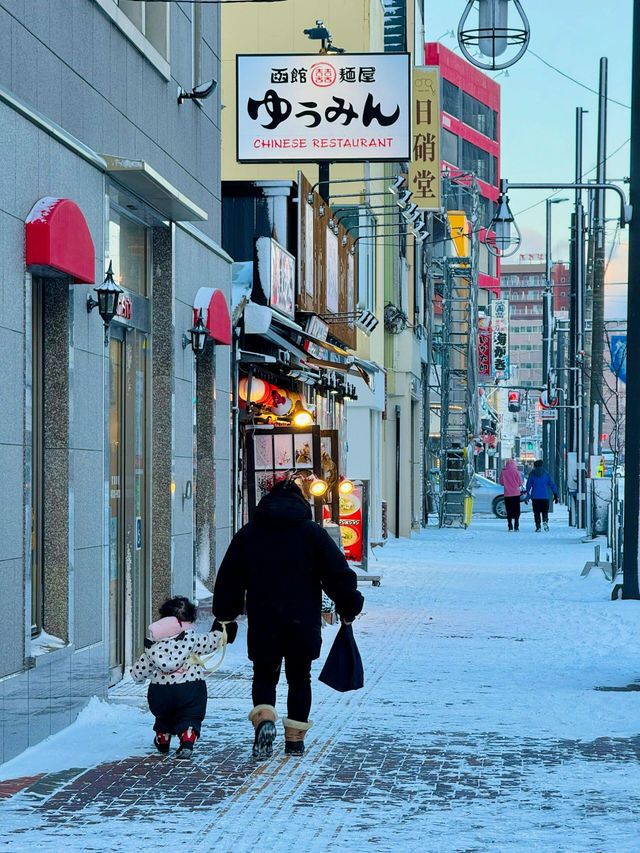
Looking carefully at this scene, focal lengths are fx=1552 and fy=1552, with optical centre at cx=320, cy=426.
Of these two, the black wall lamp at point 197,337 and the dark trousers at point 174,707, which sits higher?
the black wall lamp at point 197,337

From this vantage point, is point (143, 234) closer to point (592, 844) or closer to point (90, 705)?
point (90, 705)

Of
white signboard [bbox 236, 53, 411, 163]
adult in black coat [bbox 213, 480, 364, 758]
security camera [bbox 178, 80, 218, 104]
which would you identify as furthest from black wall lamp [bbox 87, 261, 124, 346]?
white signboard [bbox 236, 53, 411, 163]

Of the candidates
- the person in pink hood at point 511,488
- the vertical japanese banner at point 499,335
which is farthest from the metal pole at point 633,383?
the vertical japanese banner at point 499,335

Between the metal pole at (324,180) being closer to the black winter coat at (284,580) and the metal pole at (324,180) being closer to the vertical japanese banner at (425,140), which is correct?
the vertical japanese banner at (425,140)

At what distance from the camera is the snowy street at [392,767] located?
662cm

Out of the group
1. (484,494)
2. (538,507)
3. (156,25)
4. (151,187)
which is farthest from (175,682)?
(484,494)

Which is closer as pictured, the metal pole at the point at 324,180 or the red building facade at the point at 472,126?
the metal pole at the point at 324,180

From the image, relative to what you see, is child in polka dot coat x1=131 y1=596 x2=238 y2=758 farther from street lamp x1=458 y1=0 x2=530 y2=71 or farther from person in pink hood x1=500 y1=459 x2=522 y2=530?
person in pink hood x1=500 y1=459 x2=522 y2=530

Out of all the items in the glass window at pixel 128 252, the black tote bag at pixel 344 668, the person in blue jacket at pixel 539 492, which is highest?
the glass window at pixel 128 252

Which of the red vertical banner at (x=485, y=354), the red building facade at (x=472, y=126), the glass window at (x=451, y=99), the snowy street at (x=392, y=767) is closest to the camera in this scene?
the snowy street at (x=392, y=767)

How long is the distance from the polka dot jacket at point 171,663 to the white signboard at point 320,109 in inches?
496

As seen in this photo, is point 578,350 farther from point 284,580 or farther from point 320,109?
point 284,580

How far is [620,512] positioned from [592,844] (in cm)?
1544

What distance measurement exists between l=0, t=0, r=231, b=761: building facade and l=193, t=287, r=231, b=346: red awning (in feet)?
0.10
